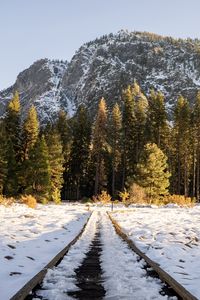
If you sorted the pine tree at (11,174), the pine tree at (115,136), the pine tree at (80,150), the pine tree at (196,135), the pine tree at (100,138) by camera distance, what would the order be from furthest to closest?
the pine tree at (80,150), the pine tree at (115,136), the pine tree at (100,138), the pine tree at (196,135), the pine tree at (11,174)

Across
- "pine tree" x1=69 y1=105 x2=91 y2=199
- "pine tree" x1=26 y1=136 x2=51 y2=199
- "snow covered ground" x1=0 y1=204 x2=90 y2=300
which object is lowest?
"snow covered ground" x1=0 y1=204 x2=90 y2=300

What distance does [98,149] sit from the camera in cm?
6894

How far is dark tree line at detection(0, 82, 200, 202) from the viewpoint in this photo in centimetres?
5203

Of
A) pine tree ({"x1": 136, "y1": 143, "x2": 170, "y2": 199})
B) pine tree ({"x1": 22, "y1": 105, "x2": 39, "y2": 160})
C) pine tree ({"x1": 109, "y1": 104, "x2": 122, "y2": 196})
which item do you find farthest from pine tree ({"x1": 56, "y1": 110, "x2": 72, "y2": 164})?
pine tree ({"x1": 136, "y1": 143, "x2": 170, "y2": 199})

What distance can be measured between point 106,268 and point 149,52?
18744 centimetres

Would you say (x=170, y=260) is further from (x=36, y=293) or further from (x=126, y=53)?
(x=126, y=53)

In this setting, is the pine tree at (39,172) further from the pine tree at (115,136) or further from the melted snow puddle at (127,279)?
the melted snow puddle at (127,279)

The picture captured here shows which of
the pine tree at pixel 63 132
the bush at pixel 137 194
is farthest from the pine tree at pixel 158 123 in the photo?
the bush at pixel 137 194

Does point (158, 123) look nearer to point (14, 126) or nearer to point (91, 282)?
point (14, 126)

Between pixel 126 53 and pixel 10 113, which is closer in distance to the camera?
pixel 10 113

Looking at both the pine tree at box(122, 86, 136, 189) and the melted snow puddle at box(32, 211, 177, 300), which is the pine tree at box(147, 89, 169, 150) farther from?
the melted snow puddle at box(32, 211, 177, 300)

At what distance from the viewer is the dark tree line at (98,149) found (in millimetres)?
52031

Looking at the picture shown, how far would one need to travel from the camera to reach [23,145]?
6162cm

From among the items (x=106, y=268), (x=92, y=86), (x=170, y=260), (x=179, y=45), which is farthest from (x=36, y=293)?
(x=179, y=45)
